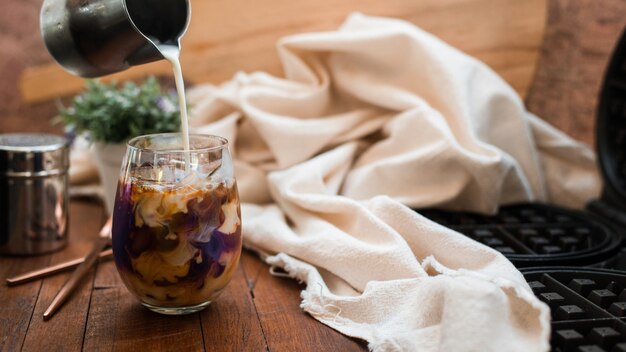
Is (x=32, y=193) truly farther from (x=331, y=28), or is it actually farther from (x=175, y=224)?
(x=331, y=28)

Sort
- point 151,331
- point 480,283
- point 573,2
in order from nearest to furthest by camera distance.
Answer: point 480,283 < point 151,331 < point 573,2

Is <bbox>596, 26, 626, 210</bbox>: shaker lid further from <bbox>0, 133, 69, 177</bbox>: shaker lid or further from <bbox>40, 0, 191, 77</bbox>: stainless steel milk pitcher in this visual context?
<bbox>0, 133, 69, 177</bbox>: shaker lid

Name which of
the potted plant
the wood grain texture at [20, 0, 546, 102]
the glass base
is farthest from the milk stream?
the wood grain texture at [20, 0, 546, 102]

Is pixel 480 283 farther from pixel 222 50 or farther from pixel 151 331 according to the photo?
pixel 222 50

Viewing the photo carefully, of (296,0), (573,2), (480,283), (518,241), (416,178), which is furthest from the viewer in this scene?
(296,0)

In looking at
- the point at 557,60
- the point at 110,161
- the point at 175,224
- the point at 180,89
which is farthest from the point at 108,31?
the point at 557,60

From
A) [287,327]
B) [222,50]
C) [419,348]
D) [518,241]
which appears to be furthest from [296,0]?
[419,348]
